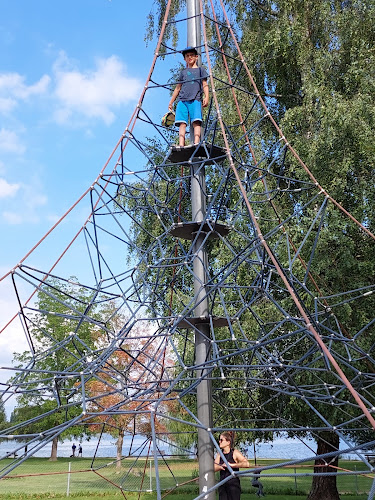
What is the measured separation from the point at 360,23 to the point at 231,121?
105 inches

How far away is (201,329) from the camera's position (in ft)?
16.3

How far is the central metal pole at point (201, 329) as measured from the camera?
175 inches

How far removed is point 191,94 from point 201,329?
223 cm

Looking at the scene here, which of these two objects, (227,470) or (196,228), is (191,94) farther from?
(227,470)

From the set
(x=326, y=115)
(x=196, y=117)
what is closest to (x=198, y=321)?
(x=196, y=117)

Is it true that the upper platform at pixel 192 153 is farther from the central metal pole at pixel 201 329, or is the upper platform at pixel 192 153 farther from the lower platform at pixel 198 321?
the lower platform at pixel 198 321

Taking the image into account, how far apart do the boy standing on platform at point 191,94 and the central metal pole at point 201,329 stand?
17cm

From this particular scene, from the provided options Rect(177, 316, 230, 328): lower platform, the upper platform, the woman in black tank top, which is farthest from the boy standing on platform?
the woman in black tank top

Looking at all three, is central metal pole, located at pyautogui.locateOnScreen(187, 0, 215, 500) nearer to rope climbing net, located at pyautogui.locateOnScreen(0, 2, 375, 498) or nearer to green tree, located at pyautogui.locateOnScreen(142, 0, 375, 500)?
rope climbing net, located at pyautogui.locateOnScreen(0, 2, 375, 498)

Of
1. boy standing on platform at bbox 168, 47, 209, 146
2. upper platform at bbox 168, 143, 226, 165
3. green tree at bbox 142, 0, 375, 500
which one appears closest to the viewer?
upper platform at bbox 168, 143, 226, 165

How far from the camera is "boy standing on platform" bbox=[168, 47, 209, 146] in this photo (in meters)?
5.47

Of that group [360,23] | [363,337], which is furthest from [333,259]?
[360,23]

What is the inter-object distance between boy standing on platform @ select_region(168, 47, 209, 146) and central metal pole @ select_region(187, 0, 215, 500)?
17 cm

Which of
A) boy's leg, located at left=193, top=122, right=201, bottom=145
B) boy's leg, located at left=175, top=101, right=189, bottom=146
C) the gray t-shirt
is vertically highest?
the gray t-shirt
